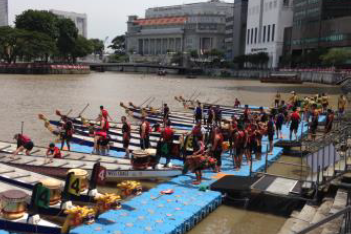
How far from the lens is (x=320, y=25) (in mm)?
92125

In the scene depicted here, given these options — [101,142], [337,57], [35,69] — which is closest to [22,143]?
[101,142]

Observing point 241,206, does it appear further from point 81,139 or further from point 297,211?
point 81,139

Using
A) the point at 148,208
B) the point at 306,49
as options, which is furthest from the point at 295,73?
the point at 148,208

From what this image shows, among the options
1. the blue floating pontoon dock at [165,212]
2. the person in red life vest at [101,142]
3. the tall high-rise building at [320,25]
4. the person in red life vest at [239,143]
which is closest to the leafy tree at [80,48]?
the tall high-rise building at [320,25]

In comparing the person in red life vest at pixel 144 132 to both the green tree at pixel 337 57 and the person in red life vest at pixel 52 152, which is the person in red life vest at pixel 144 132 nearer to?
the person in red life vest at pixel 52 152

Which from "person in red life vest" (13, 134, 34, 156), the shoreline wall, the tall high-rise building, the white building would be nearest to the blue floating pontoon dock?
"person in red life vest" (13, 134, 34, 156)

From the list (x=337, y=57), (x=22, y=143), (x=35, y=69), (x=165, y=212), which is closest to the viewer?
(x=165, y=212)

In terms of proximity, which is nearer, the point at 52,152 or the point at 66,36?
the point at 52,152

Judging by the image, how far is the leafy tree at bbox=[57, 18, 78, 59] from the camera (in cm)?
10600

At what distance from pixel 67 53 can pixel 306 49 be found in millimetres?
64788

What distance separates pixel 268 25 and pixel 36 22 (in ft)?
219

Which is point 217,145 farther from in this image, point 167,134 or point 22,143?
point 22,143

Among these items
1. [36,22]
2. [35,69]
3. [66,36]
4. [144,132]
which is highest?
[36,22]

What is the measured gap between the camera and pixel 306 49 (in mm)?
98438
